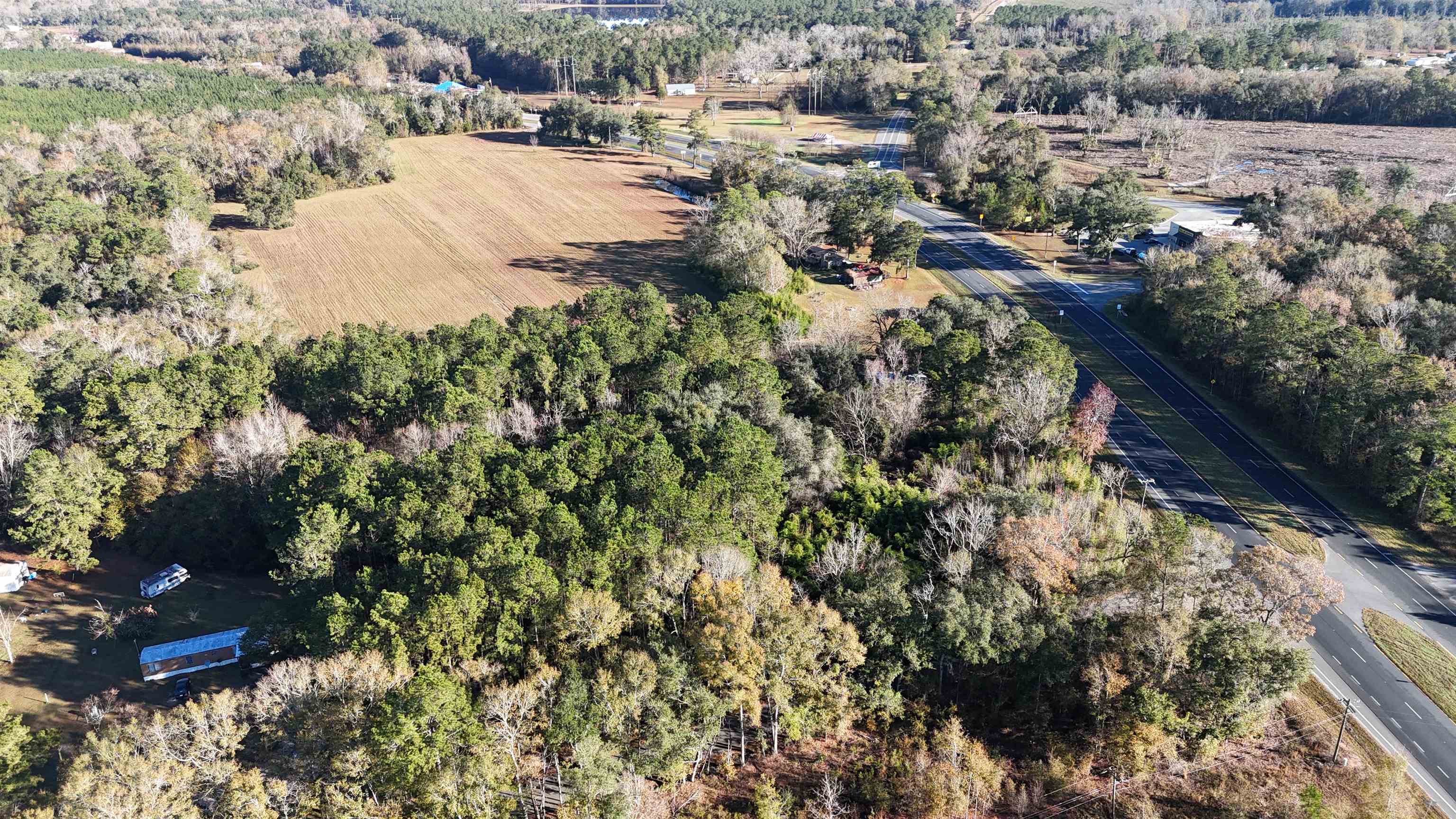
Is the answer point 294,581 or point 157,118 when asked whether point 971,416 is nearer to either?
point 294,581

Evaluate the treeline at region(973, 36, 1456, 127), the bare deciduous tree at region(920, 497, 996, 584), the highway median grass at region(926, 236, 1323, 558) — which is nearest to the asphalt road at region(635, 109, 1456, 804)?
the highway median grass at region(926, 236, 1323, 558)

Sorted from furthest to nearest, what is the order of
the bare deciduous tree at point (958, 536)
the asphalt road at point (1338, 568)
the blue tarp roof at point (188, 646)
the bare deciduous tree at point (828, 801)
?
the bare deciduous tree at point (958, 536), the blue tarp roof at point (188, 646), the asphalt road at point (1338, 568), the bare deciduous tree at point (828, 801)

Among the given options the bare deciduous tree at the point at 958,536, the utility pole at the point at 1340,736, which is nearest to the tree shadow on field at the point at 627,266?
the bare deciduous tree at the point at 958,536

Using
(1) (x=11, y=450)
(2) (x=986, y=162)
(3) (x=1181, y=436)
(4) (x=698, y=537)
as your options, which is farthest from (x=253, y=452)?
(2) (x=986, y=162)

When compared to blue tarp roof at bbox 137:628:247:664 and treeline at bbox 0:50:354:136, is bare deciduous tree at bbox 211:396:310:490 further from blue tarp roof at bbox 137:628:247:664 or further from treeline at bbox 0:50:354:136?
treeline at bbox 0:50:354:136

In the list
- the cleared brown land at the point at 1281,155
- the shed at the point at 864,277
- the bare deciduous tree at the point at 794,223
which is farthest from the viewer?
Result: the cleared brown land at the point at 1281,155

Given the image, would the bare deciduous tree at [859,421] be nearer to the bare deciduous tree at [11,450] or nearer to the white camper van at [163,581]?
the white camper van at [163,581]
